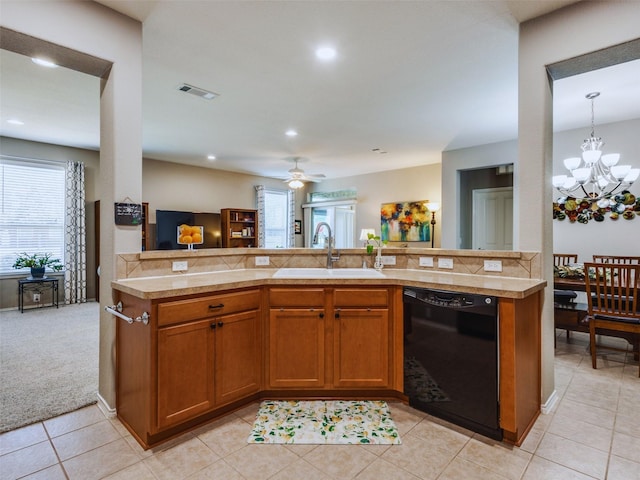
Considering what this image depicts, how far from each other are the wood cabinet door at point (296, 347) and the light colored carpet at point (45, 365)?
54.9 inches

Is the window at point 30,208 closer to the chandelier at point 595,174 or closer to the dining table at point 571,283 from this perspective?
the dining table at point 571,283

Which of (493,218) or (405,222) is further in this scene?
(405,222)

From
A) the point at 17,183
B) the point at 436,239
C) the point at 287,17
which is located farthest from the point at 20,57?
the point at 436,239

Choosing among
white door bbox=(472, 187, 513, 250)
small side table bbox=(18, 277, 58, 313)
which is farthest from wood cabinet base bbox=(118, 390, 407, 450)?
white door bbox=(472, 187, 513, 250)

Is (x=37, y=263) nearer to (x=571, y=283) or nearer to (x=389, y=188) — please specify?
(x=389, y=188)

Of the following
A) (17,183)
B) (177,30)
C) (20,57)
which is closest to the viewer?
(177,30)

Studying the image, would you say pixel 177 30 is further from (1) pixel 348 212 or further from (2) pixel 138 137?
(1) pixel 348 212

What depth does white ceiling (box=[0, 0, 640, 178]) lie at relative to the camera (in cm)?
233

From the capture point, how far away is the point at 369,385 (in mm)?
2395

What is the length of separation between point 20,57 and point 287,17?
2.44 m

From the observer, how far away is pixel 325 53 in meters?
2.80

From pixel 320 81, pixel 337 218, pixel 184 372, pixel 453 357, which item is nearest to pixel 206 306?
pixel 184 372

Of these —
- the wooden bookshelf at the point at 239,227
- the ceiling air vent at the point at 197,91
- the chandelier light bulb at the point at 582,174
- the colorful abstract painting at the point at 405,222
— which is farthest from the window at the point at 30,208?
the chandelier light bulb at the point at 582,174

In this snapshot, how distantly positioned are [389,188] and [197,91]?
5.30m
